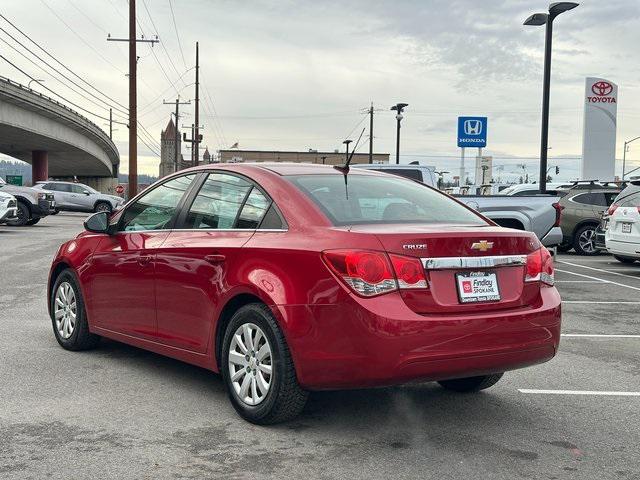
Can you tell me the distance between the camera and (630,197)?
13.7 meters

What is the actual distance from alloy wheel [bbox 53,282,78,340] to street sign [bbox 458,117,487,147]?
2544cm

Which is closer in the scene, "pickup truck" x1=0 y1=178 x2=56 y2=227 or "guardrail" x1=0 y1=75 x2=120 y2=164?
"pickup truck" x1=0 y1=178 x2=56 y2=227

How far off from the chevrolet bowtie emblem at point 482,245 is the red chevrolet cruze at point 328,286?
0.6 inches

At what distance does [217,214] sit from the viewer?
17.0 feet

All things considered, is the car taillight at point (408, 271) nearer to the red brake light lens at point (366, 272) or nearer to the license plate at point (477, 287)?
the red brake light lens at point (366, 272)

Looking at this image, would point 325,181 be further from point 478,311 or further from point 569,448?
point 569,448

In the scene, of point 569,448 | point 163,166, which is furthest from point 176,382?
point 163,166

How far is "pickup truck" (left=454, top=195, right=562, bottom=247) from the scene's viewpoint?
13.5 m

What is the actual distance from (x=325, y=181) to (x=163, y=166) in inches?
5757

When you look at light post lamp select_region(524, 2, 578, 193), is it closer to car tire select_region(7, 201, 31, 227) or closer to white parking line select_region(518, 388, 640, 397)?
white parking line select_region(518, 388, 640, 397)

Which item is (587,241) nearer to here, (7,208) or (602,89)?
(7,208)

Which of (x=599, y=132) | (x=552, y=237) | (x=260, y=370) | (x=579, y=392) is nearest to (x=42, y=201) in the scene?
(x=552, y=237)

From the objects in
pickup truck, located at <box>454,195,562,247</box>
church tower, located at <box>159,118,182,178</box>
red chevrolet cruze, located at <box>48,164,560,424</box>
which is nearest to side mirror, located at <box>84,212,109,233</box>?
red chevrolet cruze, located at <box>48,164,560,424</box>

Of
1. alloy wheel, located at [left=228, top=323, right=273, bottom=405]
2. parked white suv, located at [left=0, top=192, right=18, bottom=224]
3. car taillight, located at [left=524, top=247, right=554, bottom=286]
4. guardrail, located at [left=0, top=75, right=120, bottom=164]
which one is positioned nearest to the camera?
alloy wheel, located at [left=228, top=323, right=273, bottom=405]
